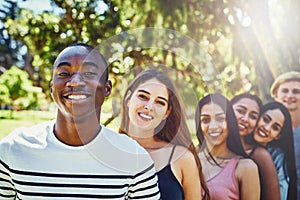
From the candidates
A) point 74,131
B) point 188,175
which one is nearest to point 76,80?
point 74,131

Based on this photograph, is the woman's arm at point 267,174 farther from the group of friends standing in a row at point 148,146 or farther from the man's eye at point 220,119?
the man's eye at point 220,119

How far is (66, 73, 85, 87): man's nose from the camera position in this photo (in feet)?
3.79

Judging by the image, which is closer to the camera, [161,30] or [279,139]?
[279,139]

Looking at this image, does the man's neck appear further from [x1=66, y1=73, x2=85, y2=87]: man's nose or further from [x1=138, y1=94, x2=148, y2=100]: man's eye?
[x1=138, y1=94, x2=148, y2=100]: man's eye

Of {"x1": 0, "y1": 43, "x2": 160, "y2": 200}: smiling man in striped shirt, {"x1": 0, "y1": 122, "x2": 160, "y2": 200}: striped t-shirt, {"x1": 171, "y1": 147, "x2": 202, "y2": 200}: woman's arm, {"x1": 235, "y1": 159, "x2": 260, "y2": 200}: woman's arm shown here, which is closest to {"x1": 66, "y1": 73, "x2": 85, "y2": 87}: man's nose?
{"x1": 0, "y1": 43, "x2": 160, "y2": 200}: smiling man in striped shirt

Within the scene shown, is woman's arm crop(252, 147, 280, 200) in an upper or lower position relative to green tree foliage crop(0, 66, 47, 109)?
lower

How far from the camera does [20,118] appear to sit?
104 inches

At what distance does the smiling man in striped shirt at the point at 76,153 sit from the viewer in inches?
42.9

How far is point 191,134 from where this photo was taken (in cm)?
167

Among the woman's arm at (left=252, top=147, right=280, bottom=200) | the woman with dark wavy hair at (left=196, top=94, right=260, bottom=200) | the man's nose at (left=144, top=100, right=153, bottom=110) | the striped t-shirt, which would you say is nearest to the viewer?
the striped t-shirt

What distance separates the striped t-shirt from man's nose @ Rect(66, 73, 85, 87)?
13 cm

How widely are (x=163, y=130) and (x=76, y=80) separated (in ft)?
1.69

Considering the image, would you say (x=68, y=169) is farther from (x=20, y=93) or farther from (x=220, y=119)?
(x=20, y=93)

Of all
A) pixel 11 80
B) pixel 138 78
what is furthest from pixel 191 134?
pixel 11 80
